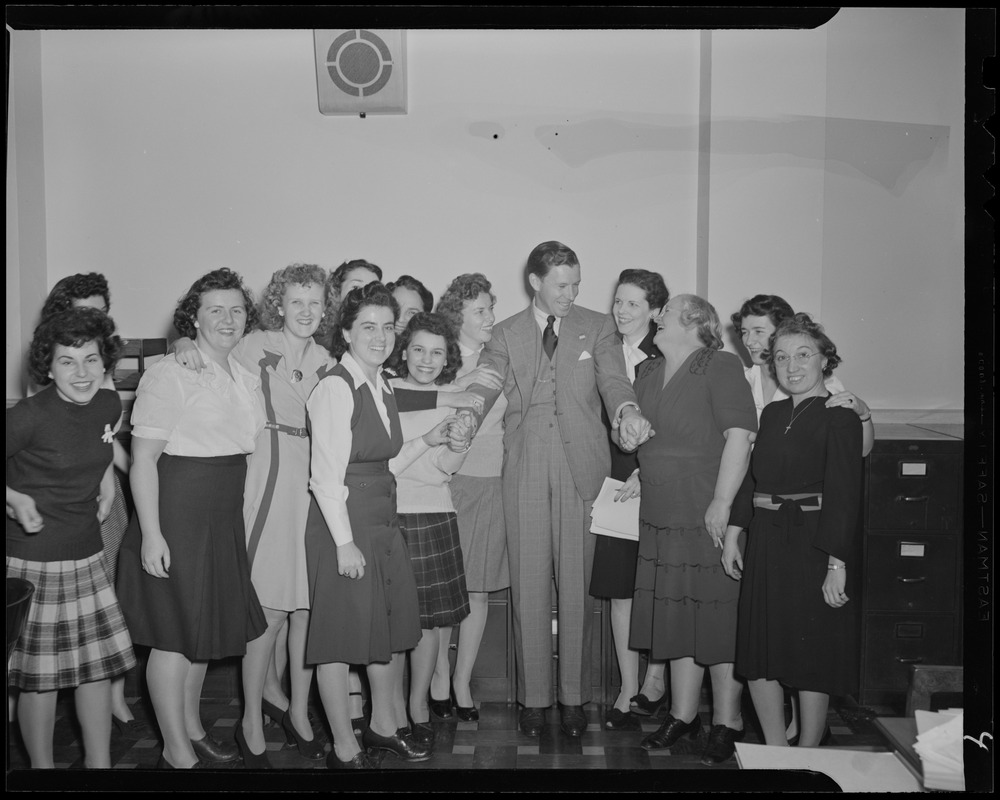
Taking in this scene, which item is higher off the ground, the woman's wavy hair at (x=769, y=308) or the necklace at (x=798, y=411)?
the woman's wavy hair at (x=769, y=308)

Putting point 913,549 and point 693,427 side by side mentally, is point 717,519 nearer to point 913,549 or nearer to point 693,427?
point 693,427

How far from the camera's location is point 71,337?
9.10 ft

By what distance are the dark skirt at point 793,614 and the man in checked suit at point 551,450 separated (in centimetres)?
54

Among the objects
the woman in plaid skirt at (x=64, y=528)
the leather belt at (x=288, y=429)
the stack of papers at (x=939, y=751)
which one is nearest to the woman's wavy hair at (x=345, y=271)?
the leather belt at (x=288, y=429)

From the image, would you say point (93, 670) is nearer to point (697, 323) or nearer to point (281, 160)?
point (281, 160)

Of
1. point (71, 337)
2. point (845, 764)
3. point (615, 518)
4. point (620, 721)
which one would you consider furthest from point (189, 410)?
point (845, 764)

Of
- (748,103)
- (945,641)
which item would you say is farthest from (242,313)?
(945,641)

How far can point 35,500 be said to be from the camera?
2.78 m

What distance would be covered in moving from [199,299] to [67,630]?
1.06m

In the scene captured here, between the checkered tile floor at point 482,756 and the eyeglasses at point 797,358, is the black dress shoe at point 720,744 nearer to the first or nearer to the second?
the checkered tile floor at point 482,756

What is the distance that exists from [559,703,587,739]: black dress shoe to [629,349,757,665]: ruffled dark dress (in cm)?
32

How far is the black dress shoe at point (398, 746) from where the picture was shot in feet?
9.71

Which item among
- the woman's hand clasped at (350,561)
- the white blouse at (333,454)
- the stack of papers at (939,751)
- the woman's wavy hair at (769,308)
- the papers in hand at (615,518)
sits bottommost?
the stack of papers at (939,751)

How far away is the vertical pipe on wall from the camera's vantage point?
298 centimetres
